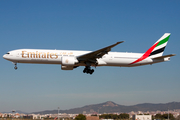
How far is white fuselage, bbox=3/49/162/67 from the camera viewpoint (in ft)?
108

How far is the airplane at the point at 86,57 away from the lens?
32844 millimetres

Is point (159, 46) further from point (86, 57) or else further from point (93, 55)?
point (86, 57)

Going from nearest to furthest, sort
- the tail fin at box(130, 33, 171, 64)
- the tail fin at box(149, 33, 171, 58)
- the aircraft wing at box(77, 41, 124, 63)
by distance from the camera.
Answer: the aircraft wing at box(77, 41, 124, 63)
the tail fin at box(130, 33, 171, 64)
the tail fin at box(149, 33, 171, 58)

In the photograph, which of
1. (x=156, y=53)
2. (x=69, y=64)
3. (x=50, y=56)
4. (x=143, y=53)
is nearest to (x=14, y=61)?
(x=50, y=56)

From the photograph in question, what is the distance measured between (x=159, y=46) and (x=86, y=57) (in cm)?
1363

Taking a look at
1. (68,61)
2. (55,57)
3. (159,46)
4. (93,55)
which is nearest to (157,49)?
(159,46)

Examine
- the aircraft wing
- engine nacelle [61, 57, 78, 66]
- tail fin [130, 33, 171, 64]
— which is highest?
tail fin [130, 33, 171, 64]

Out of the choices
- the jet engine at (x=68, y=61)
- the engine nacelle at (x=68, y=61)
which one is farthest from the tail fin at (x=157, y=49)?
the engine nacelle at (x=68, y=61)

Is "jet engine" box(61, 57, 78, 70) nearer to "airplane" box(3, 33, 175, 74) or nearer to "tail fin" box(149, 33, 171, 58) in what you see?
"airplane" box(3, 33, 175, 74)

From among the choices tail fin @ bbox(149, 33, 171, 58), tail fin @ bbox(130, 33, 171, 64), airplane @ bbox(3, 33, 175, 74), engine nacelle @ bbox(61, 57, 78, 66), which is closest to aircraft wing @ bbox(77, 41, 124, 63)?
airplane @ bbox(3, 33, 175, 74)

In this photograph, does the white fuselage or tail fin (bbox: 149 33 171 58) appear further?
tail fin (bbox: 149 33 171 58)

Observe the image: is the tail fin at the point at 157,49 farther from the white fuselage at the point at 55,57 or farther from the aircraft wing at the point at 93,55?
the aircraft wing at the point at 93,55

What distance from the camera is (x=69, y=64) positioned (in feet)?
108

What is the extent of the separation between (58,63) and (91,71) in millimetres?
5725
